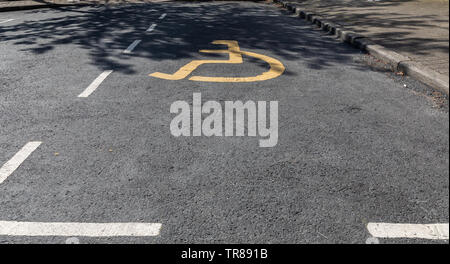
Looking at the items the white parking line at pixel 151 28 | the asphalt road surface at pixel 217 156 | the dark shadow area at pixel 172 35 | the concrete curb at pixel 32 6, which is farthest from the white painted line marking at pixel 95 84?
the concrete curb at pixel 32 6

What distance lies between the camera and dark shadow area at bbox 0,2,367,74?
6.91 m

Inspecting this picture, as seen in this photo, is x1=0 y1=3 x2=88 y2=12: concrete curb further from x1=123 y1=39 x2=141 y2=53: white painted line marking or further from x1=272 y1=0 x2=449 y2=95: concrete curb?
x1=272 y1=0 x2=449 y2=95: concrete curb

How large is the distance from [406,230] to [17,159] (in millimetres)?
3185

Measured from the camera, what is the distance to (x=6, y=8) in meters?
14.7

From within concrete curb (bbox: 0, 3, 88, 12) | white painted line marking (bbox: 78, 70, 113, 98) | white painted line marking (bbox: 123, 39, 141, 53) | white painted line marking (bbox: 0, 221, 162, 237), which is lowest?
white painted line marking (bbox: 0, 221, 162, 237)

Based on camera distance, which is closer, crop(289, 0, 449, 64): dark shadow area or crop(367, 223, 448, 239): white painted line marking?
crop(367, 223, 448, 239): white painted line marking

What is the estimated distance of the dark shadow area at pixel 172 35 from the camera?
6914 millimetres

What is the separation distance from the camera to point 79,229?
241 cm

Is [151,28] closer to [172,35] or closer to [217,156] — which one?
[172,35]

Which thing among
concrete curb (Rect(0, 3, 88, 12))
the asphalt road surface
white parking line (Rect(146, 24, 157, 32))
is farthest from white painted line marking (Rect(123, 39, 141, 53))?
concrete curb (Rect(0, 3, 88, 12))

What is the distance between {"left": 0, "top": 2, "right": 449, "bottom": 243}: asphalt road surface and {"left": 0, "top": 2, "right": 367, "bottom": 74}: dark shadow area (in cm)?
40

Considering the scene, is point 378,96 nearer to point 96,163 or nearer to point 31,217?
point 96,163

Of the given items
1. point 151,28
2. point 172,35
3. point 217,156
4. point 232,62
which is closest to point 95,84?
point 232,62
